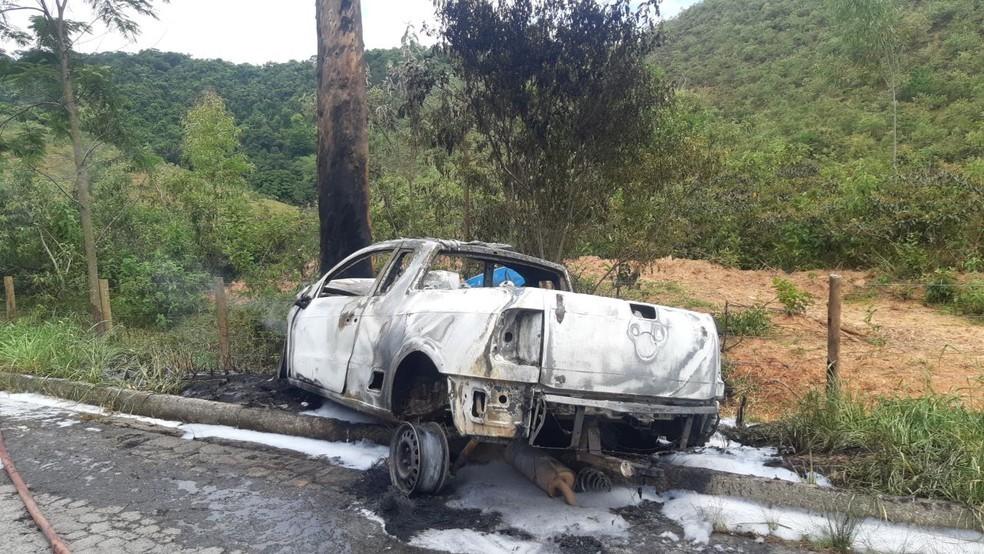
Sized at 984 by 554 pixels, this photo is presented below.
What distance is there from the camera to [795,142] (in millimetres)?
28078

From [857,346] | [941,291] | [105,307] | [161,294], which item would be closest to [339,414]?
[105,307]

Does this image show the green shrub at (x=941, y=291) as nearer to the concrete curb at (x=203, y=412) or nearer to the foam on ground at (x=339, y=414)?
the foam on ground at (x=339, y=414)

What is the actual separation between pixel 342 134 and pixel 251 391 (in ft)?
11.1

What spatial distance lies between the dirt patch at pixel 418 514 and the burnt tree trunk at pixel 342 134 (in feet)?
15.3

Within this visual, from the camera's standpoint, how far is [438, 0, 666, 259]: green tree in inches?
317

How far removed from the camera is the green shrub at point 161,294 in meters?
12.6

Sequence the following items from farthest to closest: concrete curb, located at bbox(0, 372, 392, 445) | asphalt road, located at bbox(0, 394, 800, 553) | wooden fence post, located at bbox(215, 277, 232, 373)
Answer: wooden fence post, located at bbox(215, 277, 232, 373) < concrete curb, located at bbox(0, 372, 392, 445) < asphalt road, located at bbox(0, 394, 800, 553)

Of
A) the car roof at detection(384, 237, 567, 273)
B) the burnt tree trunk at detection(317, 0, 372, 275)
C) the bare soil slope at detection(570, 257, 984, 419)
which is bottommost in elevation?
the bare soil slope at detection(570, 257, 984, 419)

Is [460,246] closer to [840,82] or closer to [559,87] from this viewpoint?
[559,87]

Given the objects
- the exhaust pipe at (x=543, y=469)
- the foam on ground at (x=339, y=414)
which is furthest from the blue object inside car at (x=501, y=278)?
the exhaust pipe at (x=543, y=469)

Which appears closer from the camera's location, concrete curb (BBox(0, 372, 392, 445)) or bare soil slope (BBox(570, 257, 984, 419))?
concrete curb (BBox(0, 372, 392, 445))

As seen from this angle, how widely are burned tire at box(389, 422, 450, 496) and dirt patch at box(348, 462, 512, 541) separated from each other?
3.2 inches

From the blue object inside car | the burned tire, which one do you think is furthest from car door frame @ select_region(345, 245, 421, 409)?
the blue object inside car

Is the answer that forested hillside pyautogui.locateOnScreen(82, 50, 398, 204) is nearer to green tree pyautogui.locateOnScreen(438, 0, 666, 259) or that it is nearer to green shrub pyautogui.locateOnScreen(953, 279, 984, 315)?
green tree pyautogui.locateOnScreen(438, 0, 666, 259)
